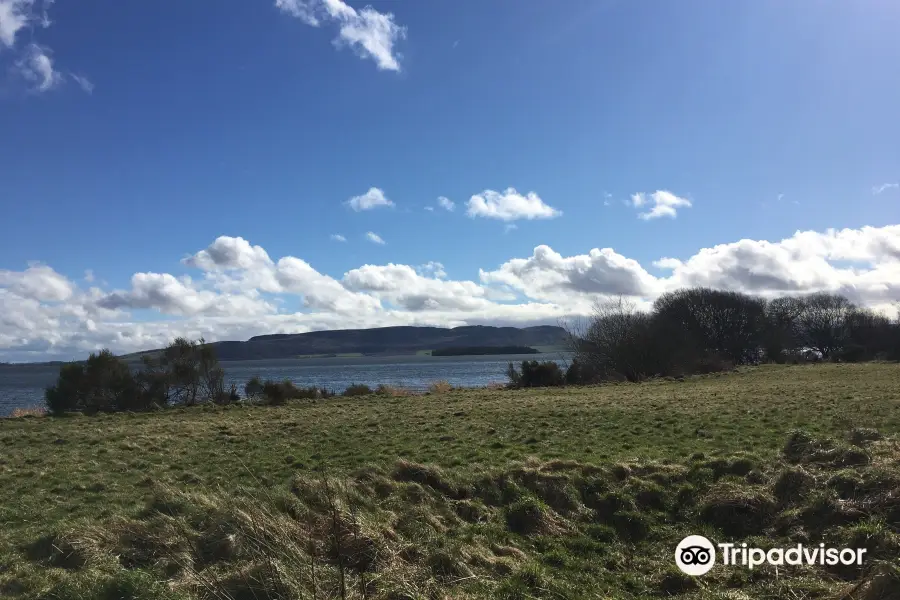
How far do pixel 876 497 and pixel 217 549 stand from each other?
26.7ft

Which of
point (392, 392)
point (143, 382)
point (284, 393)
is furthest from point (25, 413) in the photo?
point (392, 392)

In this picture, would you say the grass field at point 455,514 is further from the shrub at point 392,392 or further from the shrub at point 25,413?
the shrub at point 392,392

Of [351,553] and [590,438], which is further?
[590,438]

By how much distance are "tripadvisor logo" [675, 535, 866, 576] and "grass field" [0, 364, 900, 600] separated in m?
0.18

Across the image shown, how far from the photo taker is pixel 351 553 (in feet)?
20.8

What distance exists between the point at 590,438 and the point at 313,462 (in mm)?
7130

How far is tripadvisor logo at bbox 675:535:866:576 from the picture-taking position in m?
6.28

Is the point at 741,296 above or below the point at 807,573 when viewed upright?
above

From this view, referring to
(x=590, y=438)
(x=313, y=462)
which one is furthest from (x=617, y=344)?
(x=313, y=462)

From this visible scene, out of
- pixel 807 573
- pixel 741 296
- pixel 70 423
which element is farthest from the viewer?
pixel 741 296

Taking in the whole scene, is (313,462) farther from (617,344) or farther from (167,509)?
(617,344)

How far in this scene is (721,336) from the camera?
7625 cm

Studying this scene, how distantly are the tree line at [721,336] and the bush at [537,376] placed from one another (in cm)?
275

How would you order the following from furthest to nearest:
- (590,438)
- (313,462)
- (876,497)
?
1. (590,438)
2. (313,462)
3. (876,497)
